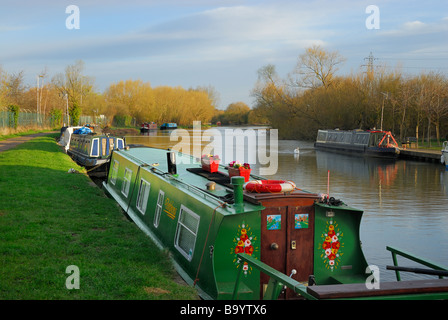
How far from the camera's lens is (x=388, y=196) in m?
18.4

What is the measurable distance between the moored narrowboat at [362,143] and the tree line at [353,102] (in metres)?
4.00

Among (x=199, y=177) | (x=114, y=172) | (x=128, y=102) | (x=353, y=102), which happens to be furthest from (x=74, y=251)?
(x=128, y=102)

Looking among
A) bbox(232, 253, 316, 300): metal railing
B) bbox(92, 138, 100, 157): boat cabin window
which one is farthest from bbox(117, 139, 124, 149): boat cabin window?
bbox(232, 253, 316, 300): metal railing

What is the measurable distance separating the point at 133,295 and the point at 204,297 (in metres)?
1.01

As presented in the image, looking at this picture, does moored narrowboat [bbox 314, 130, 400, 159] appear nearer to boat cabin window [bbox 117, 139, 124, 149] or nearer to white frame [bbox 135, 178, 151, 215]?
boat cabin window [bbox 117, 139, 124, 149]

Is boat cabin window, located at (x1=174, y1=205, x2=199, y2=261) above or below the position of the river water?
above

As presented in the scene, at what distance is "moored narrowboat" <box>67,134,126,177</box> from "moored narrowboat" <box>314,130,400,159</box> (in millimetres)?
20341

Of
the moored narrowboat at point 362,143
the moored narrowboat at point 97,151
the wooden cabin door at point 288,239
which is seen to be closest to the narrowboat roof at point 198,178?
the wooden cabin door at point 288,239

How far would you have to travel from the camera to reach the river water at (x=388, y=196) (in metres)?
11.0

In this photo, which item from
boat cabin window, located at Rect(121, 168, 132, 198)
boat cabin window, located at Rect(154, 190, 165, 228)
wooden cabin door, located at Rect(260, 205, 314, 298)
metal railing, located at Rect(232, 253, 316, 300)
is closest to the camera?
metal railing, located at Rect(232, 253, 316, 300)

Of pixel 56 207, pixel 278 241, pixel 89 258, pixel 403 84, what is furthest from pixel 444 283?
pixel 403 84

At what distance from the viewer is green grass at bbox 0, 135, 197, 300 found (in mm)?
5359

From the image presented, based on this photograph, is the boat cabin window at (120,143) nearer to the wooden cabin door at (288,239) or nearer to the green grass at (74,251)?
the green grass at (74,251)

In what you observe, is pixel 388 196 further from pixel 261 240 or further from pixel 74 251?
pixel 74 251
